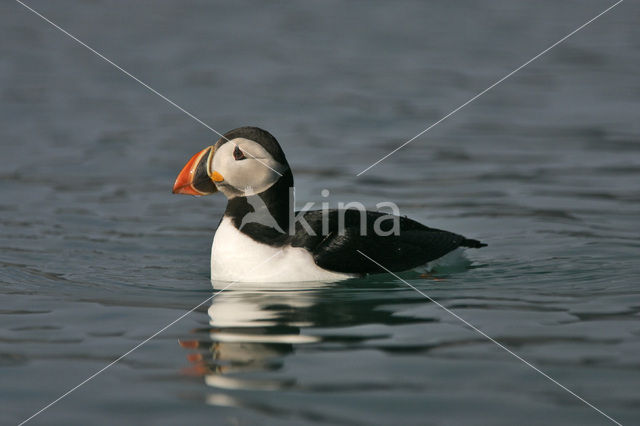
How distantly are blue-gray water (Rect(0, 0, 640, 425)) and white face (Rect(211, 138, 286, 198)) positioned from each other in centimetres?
76

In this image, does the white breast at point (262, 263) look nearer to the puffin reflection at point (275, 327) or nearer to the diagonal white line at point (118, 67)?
the puffin reflection at point (275, 327)

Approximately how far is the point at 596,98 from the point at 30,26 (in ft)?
34.5

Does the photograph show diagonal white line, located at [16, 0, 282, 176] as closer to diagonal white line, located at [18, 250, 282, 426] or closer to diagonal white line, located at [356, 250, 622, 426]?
diagonal white line, located at [18, 250, 282, 426]

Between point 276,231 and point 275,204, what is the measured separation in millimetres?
192

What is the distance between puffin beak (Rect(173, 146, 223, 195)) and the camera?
632cm

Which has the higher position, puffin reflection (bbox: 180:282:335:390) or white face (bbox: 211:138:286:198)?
white face (bbox: 211:138:286:198)

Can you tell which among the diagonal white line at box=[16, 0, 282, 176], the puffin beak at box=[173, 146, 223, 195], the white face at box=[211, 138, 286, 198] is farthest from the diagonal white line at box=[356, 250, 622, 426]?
the diagonal white line at box=[16, 0, 282, 176]

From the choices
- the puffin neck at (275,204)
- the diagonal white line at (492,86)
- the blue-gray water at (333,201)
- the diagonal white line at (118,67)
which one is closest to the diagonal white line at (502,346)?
the blue-gray water at (333,201)

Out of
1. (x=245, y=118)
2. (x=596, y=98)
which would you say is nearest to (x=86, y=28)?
(x=245, y=118)

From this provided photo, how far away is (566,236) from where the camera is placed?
755 cm

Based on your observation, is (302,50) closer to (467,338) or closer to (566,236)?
(566,236)

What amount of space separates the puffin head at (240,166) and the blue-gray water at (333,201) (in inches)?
28.2

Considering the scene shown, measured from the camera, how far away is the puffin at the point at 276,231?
608cm

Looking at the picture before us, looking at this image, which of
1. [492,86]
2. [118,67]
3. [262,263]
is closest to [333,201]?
[262,263]
